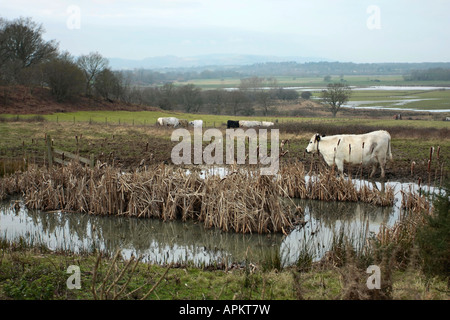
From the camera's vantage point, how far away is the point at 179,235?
12156mm

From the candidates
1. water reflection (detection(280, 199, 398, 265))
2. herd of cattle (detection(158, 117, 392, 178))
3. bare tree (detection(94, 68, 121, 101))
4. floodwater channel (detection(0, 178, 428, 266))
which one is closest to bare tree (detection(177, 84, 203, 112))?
bare tree (detection(94, 68, 121, 101))

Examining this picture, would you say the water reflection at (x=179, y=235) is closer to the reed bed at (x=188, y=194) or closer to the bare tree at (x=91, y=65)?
the reed bed at (x=188, y=194)

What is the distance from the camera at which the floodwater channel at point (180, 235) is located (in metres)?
10.2

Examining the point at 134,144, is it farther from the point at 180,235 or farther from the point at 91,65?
the point at 91,65

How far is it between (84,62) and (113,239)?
59.4 m

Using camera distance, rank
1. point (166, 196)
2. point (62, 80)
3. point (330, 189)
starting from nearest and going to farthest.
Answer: point (166, 196) < point (330, 189) < point (62, 80)

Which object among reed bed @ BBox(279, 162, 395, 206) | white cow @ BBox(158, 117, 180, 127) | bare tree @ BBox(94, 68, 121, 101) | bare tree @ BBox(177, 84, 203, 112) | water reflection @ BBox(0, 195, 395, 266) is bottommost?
water reflection @ BBox(0, 195, 395, 266)

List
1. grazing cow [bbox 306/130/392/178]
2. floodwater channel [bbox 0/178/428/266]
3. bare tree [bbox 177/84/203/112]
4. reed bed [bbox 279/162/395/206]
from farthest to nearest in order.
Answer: bare tree [bbox 177/84/203/112] → grazing cow [bbox 306/130/392/178] → reed bed [bbox 279/162/395/206] → floodwater channel [bbox 0/178/428/266]

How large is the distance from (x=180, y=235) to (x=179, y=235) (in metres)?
0.03

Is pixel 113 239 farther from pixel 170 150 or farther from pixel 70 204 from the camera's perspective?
pixel 170 150

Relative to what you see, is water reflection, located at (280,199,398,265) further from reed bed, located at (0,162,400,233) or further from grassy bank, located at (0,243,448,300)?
grassy bank, located at (0,243,448,300)

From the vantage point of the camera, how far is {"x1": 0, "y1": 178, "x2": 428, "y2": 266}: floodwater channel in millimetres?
10213

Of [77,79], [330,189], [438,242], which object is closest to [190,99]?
[77,79]

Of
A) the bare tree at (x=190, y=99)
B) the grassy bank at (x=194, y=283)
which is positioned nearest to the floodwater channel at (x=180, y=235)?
the grassy bank at (x=194, y=283)
